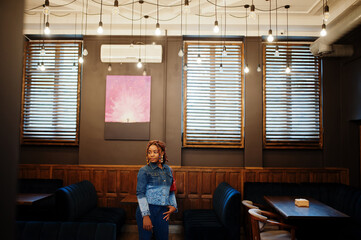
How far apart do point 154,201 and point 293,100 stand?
150 inches

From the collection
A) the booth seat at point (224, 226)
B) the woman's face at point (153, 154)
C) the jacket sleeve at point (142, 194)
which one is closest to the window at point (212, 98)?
the booth seat at point (224, 226)

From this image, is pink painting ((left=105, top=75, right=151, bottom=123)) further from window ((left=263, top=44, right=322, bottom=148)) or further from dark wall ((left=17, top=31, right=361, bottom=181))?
window ((left=263, top=44, right=322, bottom=148))

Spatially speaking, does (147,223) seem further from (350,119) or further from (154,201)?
(350,119)

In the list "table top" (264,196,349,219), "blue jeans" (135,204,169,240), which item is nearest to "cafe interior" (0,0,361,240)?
"table top" (264,196,349,219)

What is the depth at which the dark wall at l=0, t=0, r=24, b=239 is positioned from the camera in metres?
0.50

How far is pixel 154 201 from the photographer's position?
2.53 m

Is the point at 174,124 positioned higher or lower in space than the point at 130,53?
lower

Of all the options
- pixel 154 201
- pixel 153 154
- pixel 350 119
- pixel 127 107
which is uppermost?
pixel 127 107

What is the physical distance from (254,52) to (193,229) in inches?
133

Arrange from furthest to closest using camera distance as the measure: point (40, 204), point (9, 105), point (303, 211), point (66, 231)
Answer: point (40, 204), point (303, 211), point (66, 231), point (9, 105)

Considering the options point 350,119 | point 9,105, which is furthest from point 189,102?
point 9,105

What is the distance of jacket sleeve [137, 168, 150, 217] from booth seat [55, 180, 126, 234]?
1711 millimetres

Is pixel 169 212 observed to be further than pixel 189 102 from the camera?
No

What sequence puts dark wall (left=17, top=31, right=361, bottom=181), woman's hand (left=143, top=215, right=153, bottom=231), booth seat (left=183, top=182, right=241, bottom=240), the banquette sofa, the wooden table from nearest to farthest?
woman's hand (left=143, top=215, right=153, bottom=231) → the wooden table → booth seat (left=183, top=182, right=241, bottom=240) → the banquette sofa → dark wall (left=17, top=31, right=361, bottom=181)
